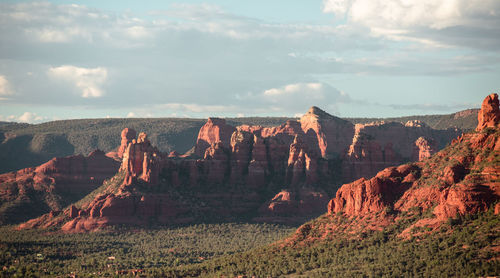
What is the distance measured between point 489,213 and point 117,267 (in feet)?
Result: 234

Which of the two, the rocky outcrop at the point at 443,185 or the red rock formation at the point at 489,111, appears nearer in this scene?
the rocky outcrop at the point at 443,185

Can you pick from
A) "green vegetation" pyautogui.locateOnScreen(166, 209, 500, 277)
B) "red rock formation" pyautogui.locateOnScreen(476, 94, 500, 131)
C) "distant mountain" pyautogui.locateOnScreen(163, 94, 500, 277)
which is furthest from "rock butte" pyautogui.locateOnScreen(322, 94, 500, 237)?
"green vegetation" pyautogui.locateOnScreen(166, 209, 500, 277)

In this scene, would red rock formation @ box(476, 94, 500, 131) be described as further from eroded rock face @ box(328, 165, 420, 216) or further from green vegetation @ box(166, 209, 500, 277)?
green vegetation @ box(166, 209, 500, 277)

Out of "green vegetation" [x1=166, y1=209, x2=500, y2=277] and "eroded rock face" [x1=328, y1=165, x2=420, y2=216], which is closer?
"green vegetation" [x1=166, y1=209, x2=500, y2=277]

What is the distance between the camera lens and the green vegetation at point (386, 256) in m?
132

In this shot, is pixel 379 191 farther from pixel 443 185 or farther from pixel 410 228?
pixel 443 185

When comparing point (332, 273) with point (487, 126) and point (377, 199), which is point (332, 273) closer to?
point (377, 199)

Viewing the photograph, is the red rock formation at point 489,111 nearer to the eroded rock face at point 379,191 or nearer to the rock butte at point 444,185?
the rock butte at point 444,185

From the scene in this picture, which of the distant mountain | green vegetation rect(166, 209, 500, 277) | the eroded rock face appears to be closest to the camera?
green vegetation rect(166, 209, 500, 277)

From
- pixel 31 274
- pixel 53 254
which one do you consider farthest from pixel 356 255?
pixel 53 254

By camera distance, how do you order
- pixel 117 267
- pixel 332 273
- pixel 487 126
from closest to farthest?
pixel 332 273 < pixel 487 126 < pixel 117 267

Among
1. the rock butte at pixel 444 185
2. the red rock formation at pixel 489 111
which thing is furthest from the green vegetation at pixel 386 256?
the red rock formation at pixel 489 111

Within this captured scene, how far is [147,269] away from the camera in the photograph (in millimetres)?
175375

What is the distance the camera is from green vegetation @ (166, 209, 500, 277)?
13238 cm
